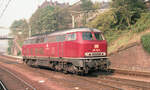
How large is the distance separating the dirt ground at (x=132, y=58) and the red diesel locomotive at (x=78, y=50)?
5.18 meters

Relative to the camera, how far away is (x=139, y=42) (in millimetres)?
19281

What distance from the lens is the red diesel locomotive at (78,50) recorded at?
531 inches

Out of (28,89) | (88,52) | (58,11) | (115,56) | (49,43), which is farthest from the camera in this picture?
(58,11)

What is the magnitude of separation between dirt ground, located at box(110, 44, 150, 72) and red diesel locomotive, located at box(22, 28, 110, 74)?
518 centimetres

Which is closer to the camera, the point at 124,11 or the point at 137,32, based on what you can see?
the point at 137,32

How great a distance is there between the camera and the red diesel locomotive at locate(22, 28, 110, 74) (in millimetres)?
13477

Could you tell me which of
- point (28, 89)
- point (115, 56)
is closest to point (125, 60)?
point (115, 56)

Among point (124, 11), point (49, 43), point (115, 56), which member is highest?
point (124, 11)

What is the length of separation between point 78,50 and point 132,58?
29.0ft

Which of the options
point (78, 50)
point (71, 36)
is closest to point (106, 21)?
point (71, 36)

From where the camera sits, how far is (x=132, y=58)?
64.3 ft

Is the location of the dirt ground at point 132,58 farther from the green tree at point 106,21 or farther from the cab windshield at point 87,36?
the green tree at point 106,21

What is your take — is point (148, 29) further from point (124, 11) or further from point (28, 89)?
point (28, 89)

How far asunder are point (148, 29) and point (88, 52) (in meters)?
11.9
